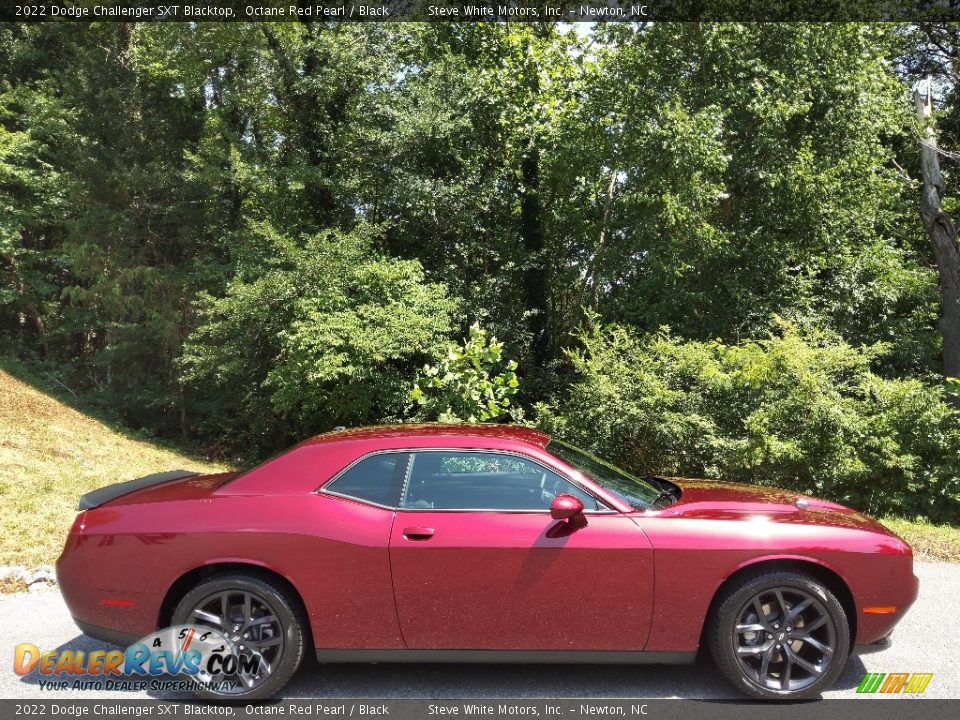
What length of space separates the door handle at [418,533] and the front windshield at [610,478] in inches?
34.3

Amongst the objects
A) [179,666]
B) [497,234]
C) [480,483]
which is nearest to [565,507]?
[480,483]

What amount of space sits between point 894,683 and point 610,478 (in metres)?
1.85

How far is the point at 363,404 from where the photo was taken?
13.3 meters

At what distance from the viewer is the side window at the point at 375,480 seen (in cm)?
419

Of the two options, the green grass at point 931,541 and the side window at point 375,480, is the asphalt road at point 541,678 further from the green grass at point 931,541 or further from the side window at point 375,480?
the green grass at point 931,541

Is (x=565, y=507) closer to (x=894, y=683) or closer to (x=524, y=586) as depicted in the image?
(x=524, y=586)

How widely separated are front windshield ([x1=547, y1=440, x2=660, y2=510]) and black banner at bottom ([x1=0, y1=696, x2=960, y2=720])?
3.41 feet

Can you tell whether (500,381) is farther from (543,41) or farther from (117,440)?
(543,41)

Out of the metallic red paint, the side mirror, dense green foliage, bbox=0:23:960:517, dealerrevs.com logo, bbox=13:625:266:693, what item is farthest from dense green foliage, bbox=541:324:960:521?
dealerrevs.com logo, bbox=13:625:266:693

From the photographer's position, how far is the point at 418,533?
400cm

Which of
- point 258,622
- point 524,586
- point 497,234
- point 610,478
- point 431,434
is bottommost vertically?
point 258,622

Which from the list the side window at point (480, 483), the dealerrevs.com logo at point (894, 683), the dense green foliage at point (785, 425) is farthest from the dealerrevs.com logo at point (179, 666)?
the dense green foliage at point (785, 425)

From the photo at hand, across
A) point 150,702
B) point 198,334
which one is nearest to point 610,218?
point 198,334

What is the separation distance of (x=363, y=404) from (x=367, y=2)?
9.90 meters
